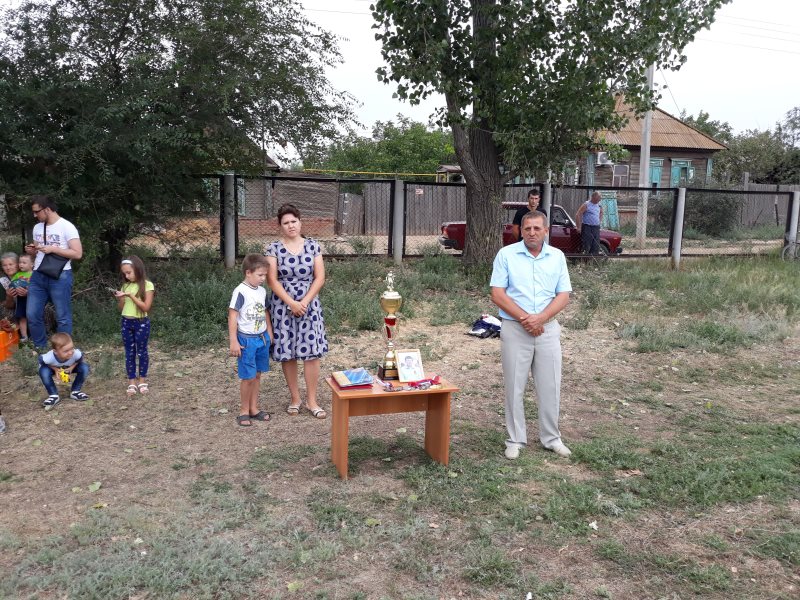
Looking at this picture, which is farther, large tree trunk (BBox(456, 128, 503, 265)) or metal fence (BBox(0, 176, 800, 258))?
large tree trunk (BBox(456, 128, 503, 265))

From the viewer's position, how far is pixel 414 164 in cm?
3569

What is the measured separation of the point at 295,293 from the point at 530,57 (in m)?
7.75

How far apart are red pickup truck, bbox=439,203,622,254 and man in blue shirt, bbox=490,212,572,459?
964 centimetres

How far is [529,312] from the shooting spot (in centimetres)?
527

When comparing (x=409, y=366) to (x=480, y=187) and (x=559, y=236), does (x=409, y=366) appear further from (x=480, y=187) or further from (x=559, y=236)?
(x=559, y=236)

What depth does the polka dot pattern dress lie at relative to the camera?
19.5 ft

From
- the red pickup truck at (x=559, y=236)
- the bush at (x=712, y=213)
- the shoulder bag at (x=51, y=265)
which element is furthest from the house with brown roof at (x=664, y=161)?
the shoulder bag at (x=51, y=265)

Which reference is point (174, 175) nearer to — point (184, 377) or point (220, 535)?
point (184, 377)

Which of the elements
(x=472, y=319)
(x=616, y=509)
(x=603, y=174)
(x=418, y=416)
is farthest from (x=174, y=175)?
(x=603, y=174)

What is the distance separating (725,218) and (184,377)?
2079cm

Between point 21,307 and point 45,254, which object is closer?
point 45,254

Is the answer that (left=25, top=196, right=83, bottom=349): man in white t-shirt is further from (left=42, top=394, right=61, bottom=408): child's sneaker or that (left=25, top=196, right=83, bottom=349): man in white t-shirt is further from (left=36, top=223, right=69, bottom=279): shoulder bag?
(left=42, top=394, right=61, bottom=408): child's sneaker

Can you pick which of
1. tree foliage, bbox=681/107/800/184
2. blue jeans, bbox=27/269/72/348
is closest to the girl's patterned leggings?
blue jeans, bbox=27/269/72/348

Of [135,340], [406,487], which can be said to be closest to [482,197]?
[135,340]
